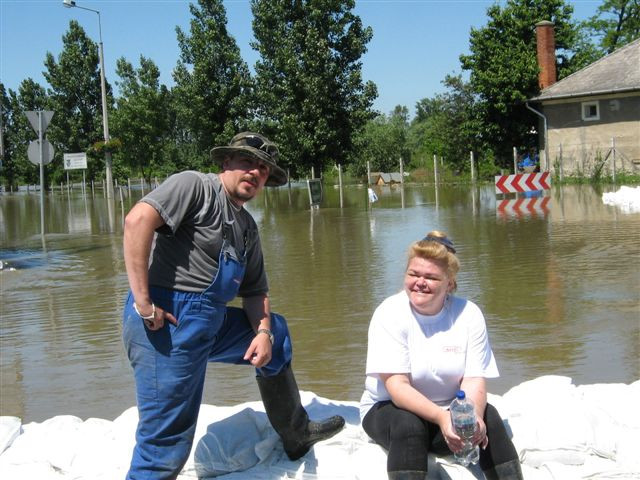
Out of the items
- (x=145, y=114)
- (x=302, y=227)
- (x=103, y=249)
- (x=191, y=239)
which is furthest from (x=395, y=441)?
(x=145, y=114)

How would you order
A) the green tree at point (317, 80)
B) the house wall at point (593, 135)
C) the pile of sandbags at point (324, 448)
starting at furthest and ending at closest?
the house wall at point (593, 135) → the green tree at point (317, 80) → the pile of sandbags at point (324, 448)

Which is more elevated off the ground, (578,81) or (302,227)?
(578,81)

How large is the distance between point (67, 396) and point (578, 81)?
34688 mm

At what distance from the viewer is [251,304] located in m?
4.09

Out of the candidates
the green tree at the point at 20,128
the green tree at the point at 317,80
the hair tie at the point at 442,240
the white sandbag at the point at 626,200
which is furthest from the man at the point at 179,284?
the green tree at the point at 20,128

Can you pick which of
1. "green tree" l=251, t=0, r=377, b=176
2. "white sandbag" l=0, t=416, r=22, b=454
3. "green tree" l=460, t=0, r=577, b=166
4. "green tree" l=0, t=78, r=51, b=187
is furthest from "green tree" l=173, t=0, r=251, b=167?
"white sandbag" l=0, t=416, r=22, b=454

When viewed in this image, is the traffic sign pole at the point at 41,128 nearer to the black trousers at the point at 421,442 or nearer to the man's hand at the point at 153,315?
the man's hand at the point at 153,315

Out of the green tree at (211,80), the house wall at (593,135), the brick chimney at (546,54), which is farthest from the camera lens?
the green tree at (211,80)

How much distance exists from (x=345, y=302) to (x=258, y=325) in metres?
5.04

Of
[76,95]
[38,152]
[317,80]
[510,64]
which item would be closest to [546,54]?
[510,64]

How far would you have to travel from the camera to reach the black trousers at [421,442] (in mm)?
3650

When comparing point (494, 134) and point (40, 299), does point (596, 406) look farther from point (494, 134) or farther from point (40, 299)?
point (494, 134)

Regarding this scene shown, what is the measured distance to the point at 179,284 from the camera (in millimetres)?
3613

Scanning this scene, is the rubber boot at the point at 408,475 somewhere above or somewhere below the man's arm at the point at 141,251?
below
